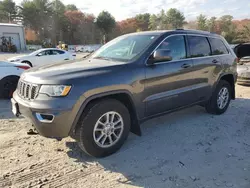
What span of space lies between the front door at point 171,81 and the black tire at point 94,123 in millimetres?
530

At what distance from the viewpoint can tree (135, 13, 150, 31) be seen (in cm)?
7962

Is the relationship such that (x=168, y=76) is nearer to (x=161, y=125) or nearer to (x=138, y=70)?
(x=138, y=70)

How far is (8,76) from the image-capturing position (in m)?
6.51

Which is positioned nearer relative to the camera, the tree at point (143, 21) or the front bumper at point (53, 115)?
the front bumper at point (53, 115)

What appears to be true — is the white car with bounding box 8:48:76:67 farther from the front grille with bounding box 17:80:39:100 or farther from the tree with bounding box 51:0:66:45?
the tree with bounding box 51:0:66:45

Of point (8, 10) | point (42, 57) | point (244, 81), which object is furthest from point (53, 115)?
point (8, 10)

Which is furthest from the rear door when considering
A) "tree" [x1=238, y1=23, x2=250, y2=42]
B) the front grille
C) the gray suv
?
"tree" [x1=238, y1=23, x2=250, y2=42]

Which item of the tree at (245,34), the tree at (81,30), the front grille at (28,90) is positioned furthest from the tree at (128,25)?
the front grille at (28,90)

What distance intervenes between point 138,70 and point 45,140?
1925mm

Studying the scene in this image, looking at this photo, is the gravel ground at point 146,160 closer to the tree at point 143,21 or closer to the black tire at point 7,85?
the black tire at point 7,85

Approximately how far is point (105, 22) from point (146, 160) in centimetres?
6135

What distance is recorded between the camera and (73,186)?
2867mm

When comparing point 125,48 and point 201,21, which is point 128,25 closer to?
point 201,21

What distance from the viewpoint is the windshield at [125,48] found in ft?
13.0
